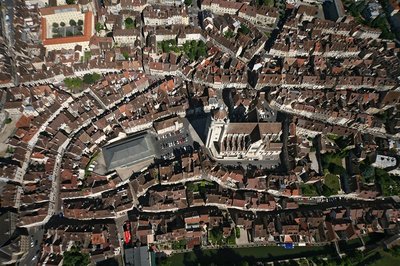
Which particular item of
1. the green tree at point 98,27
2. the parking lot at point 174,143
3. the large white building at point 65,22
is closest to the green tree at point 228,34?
the parking lot at point 174,143

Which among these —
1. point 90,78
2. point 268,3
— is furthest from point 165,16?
point 268,3

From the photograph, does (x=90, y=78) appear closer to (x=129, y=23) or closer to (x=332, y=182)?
(x=129, y=23)

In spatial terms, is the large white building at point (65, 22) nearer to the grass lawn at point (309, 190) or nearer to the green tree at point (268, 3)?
the green tree at point (268, 3)

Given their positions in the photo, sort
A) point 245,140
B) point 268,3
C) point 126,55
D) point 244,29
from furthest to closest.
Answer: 1. point 268,3
2. point 244,29
3. point 126,55
4. point 245,140

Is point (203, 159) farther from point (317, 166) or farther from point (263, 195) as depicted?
point (317, 166)

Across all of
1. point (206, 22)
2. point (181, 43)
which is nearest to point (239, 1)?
point (206, 22)

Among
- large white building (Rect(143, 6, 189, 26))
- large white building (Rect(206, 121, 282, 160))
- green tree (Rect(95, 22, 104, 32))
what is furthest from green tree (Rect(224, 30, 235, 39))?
green tree (Rect(95, 22, 104, 32))
